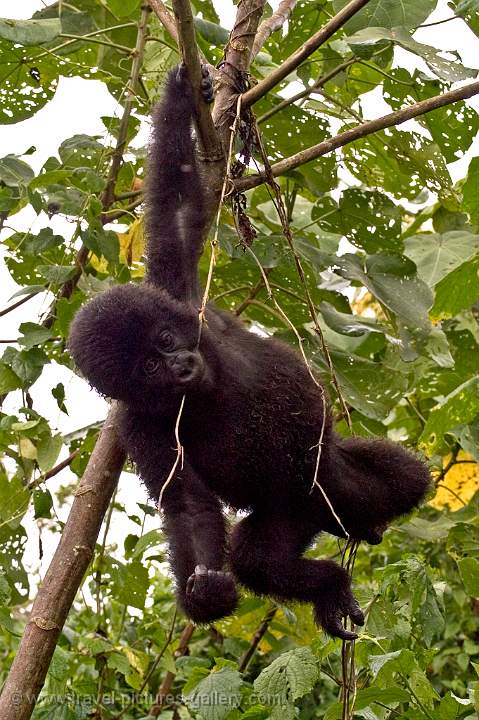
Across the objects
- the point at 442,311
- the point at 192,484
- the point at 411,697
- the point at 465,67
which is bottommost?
the point at 411,697

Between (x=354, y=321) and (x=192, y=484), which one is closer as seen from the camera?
(x=192, y=484)

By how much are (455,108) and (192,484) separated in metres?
1.63

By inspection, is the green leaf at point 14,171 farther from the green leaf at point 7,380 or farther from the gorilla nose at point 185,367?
the gorilla nose at point 185,367

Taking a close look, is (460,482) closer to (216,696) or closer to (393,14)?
(216,696)

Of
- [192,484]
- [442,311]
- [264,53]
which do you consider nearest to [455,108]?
[442,311]

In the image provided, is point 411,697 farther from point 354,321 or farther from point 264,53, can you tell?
point 264,53

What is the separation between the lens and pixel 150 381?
2.86m

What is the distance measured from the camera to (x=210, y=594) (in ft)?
8.68

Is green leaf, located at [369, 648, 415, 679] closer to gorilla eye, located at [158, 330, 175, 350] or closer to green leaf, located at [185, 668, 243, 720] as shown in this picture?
green leaf, located at [185, 668, 243, 720]

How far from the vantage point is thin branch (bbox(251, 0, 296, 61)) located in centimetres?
334

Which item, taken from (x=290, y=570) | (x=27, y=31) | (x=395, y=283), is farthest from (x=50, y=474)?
(x=27, y=31)

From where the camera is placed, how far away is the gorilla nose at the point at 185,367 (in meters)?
→ 2.81

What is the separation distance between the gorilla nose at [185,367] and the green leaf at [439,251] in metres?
1.41

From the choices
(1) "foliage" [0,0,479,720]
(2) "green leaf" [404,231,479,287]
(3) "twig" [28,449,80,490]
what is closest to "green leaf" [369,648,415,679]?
(1) "foliage" [0,0,479,720]
